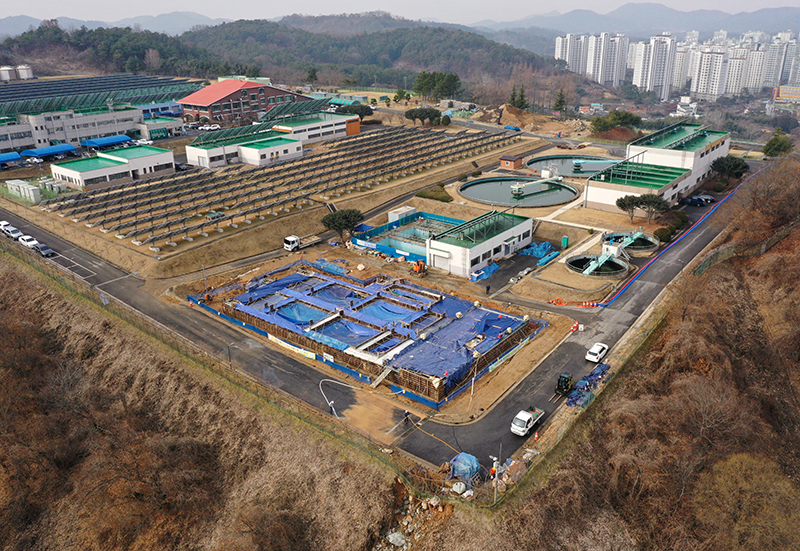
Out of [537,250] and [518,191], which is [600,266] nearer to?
[537,250]

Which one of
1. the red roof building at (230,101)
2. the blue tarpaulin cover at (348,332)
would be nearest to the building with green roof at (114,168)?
the red roof building at (230,101)

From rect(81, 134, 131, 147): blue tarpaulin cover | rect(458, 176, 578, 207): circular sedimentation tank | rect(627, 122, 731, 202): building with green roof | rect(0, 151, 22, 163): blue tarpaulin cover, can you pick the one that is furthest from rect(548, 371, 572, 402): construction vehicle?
rect(81, 134, 131, 147): blue tarpaulin cover

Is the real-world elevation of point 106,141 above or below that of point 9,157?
above

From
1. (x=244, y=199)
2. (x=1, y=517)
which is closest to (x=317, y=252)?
(x=244, y=199)

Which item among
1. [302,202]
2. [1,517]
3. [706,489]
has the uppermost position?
[302,202]

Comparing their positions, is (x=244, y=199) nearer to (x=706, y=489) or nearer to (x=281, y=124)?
(x=281, y=124)

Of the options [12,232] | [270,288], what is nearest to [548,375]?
[270,288]

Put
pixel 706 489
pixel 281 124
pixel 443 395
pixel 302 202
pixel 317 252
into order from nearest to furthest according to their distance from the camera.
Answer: pixel 706 489
pixel 443 395
pixel 317 252
pixel 302 202
pixel 281 124
